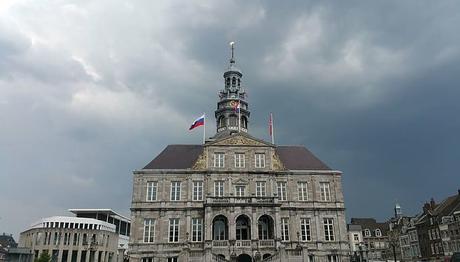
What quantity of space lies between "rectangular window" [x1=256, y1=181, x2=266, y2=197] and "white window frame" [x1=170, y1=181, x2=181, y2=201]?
9.49 meters

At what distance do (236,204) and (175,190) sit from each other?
793 cm

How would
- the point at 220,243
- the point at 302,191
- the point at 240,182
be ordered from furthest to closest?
the point at 302,191
the point at 240,182
the point at 220,243

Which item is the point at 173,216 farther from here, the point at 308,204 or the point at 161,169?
the point at 308,204

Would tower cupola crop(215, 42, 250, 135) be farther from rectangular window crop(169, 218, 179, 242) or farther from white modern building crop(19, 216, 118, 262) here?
white modern building crop(19, 216, 118, 262)

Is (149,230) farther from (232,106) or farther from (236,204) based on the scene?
(232,106)

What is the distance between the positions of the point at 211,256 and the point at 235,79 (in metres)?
31.2

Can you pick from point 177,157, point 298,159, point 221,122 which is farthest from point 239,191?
Result: point 221,122

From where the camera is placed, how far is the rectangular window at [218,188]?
45566mm

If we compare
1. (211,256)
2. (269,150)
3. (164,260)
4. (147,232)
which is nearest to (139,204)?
(147,232)

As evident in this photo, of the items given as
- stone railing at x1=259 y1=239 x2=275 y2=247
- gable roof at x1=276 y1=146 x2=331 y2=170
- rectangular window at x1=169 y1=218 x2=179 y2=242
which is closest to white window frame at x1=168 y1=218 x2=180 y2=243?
rectangular window at x1=169 y1=218 x2=179 y2=242

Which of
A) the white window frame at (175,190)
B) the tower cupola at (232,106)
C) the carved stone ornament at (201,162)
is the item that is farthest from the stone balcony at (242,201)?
the tower cupola at (232,106)

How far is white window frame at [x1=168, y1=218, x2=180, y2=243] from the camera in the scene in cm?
4338

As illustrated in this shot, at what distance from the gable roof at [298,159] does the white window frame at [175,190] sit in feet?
46.2

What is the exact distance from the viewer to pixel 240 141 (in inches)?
1886
